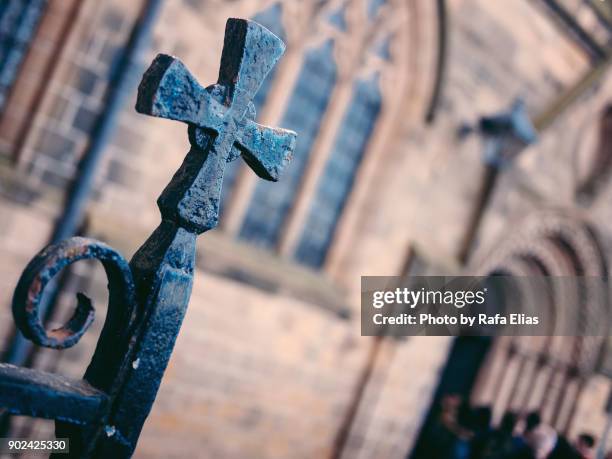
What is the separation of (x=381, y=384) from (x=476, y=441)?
1140 mm

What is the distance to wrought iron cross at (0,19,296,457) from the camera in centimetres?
94

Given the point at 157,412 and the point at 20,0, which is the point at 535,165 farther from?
the point at 20,0

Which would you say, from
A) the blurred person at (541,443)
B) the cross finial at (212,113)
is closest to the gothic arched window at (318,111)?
the blurred person at (541,443)

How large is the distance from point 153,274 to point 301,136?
4092mm

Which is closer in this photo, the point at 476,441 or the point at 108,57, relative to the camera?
the point at 108,57

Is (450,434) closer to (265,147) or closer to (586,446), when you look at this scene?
(586,446)

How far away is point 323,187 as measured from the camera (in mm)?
5211

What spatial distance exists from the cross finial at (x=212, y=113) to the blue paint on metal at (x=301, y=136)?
12.2 feet

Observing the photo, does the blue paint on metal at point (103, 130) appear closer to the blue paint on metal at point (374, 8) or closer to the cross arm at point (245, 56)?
the blue paint on metal at point (374, 8)

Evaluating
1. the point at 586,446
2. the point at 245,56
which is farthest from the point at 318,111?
the point at 586,446

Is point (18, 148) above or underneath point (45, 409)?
above

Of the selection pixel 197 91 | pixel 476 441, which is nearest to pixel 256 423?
pixel 476 441

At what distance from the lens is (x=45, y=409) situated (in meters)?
0.90

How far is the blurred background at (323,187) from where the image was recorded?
345 cm
